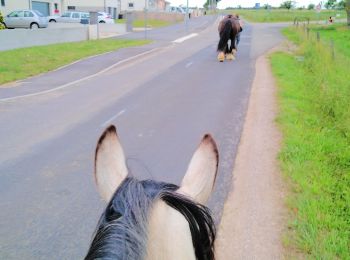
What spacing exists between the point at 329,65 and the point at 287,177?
9.53 metres

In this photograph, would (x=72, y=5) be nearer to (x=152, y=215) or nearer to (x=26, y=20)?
(x=26, y=20)

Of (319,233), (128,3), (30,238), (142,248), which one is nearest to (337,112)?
(319,233)

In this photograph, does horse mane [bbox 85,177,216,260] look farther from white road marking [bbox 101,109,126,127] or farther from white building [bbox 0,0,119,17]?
white building [bbox 0,0,119,17]

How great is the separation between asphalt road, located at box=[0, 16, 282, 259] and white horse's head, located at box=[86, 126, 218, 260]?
452mm

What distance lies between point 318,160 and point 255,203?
1.76m

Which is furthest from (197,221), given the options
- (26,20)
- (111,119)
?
(26,20)

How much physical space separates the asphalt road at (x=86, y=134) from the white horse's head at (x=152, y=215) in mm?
452

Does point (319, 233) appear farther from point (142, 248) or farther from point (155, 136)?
point (155, 136)

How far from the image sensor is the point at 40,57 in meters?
20.4

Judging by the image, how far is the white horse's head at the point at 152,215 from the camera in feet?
4.23

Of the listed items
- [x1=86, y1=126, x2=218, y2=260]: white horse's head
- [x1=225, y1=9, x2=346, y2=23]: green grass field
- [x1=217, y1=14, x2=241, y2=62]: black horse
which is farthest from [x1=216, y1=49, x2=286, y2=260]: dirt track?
[x1=225, y1=9, x2=346, y2=23]: green grass field

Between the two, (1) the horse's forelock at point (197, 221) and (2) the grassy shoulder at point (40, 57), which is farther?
(2) the grassy shoulder at point (40, 57)

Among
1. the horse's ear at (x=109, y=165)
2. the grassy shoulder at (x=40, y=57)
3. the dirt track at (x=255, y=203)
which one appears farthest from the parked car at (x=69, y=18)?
the horse's ear at (x=109, y=165)

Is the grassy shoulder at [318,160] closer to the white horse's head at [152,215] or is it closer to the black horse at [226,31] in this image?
the white horse's head at [152,215]
